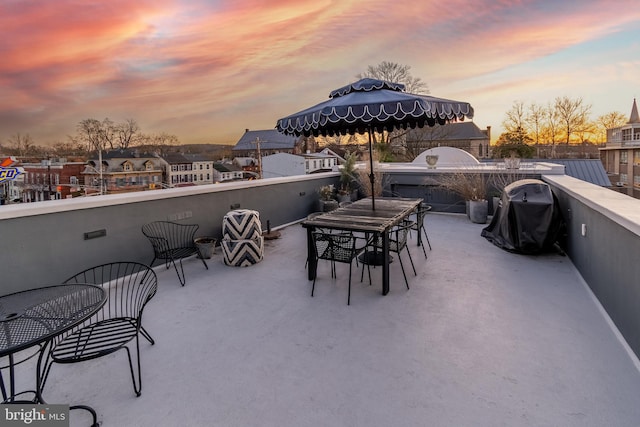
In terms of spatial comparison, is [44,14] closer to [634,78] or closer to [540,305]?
[540,305]

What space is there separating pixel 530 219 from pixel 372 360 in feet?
11.6

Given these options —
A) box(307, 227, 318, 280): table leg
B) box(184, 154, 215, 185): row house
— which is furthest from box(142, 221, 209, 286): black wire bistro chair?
box(184, 154, 215, 185): row house

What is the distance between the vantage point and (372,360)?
2.36 m

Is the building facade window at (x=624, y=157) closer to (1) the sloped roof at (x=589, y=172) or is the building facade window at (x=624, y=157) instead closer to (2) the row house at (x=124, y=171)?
(1) the sloped roof at (x=589, y=172)

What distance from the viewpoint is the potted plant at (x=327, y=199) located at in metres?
7.08

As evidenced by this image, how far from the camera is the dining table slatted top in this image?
137 inches

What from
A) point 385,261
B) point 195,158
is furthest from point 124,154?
point 385,261

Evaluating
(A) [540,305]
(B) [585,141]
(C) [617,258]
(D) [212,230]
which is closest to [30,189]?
(D) [212,230]

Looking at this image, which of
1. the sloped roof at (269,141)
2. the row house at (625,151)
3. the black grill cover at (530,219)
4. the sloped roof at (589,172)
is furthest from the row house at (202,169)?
the row house at (625,151)

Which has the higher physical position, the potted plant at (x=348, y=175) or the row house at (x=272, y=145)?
the row house at (x=272, y=145)

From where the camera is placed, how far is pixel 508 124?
2369 cm

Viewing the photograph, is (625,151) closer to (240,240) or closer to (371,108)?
(371,108)

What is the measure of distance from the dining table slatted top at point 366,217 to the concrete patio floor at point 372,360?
69cm

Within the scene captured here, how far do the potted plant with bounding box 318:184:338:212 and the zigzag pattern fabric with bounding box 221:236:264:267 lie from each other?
2804mm
